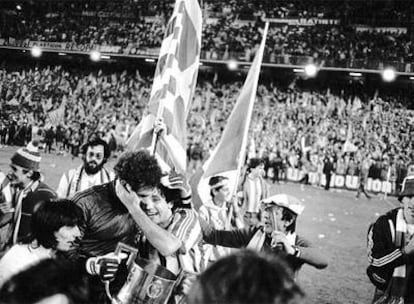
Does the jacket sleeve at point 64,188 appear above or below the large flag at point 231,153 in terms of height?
below

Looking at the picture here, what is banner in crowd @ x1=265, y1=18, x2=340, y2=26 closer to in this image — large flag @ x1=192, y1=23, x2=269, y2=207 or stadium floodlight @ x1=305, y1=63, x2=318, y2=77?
stadium floodlight @ x1=305, y1=63, x2=318, y2=77

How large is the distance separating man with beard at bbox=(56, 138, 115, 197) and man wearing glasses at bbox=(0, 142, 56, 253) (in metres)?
0.40

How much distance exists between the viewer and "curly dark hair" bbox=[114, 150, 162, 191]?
246 cm

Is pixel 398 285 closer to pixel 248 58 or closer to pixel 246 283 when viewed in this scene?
pixel 246 283

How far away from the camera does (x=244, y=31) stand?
115 feet

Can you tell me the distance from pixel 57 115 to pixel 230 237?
2384 cm

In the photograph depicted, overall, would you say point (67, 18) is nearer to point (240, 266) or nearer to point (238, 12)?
point (238, 12)

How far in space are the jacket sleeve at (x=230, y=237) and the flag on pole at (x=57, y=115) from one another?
899 inches

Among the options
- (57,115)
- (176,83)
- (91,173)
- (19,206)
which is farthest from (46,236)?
(57,115)

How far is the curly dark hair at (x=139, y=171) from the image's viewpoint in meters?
2.46

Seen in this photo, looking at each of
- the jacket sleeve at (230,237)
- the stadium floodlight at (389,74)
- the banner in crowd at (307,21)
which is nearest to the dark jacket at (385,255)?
the jacket sleeve at (230,237)

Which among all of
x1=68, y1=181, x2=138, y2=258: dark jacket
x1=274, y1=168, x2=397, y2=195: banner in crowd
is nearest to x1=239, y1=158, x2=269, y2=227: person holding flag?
x1=68, y1=181, x2=138, y2=258: dark jacket

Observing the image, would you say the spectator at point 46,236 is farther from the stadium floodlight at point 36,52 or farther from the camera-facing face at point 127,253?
the stadium floodlight at point 36,52

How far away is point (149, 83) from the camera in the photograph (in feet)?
106
